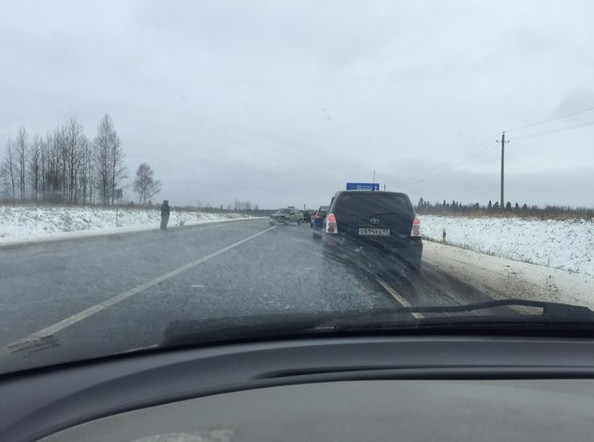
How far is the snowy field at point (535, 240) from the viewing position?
63.7ft

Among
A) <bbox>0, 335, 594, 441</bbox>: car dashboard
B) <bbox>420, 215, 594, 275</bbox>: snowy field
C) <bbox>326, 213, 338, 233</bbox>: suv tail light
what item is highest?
<bbox>326, 213, 338, 233</bbox>: suv tail light

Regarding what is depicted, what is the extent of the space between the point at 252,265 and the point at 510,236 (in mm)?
22430

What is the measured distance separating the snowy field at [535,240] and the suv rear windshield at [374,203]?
7.60 m

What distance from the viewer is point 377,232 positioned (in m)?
10.4

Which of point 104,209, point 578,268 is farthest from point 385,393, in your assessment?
point 104,209

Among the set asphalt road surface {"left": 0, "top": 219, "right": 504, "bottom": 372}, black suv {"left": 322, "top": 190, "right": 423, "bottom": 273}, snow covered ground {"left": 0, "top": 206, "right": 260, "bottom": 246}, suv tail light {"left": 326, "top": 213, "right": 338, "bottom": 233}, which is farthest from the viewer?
snow covered ground {"left": 0, "top": 206, "right": 260, "bottom": 246}

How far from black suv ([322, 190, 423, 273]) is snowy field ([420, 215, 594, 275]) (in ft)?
24.4

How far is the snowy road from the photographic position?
11.8 ft

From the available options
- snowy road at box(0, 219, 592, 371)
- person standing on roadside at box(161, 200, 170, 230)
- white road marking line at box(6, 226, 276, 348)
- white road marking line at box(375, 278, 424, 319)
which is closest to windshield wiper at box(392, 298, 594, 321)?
snowy road at box(0, 219, 592, 371)

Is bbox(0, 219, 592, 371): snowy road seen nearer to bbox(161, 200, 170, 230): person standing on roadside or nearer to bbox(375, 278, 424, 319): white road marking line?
bbox(375, 278, 424, 319): white road marking line

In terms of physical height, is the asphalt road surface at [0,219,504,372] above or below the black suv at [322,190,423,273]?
below

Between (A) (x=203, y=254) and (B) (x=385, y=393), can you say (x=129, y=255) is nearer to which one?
(A) (x=203, y=254)

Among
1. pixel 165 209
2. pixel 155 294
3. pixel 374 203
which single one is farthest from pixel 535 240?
pixel 155 294

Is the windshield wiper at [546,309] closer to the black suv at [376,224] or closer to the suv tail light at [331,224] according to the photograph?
the black suv at [376,224]
